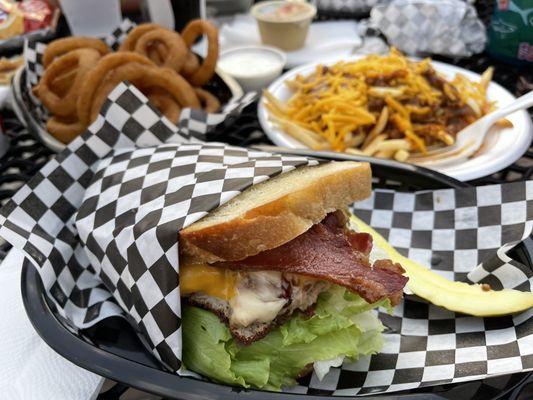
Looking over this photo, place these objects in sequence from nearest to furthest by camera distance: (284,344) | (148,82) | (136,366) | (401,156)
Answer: (136,366) < (284,344) < (401,156) < (148,82)

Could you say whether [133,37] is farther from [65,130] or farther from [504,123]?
[504,123]

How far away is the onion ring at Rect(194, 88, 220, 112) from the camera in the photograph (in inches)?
91.2

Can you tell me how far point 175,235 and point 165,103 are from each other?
4.01 ft

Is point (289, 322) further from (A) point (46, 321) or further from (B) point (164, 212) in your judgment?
(A) point (46, 321)

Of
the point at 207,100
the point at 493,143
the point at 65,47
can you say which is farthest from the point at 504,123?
the point at 65,47

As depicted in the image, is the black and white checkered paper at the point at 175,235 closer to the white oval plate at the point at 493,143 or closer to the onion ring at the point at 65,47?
the white oval plate at the point at 493,143

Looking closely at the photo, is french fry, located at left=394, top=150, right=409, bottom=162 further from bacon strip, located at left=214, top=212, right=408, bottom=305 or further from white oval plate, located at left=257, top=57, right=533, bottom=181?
bacon strip, located at left=214, top=212, right=408, bottom=305

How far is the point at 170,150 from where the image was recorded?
5.04ft

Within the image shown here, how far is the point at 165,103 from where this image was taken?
2207 mm

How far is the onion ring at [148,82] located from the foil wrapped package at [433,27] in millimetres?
1387

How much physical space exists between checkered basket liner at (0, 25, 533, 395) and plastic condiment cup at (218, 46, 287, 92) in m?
1.02

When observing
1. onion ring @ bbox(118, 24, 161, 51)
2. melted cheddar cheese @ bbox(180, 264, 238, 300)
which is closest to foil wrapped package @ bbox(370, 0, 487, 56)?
onion ring @ bbox(118, 24, 161, 51)

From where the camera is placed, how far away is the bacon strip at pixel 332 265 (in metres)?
1.16

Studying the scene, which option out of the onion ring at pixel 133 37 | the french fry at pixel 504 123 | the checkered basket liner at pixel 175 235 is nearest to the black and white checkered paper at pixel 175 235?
the checkered basket liner at pixel 175 235
